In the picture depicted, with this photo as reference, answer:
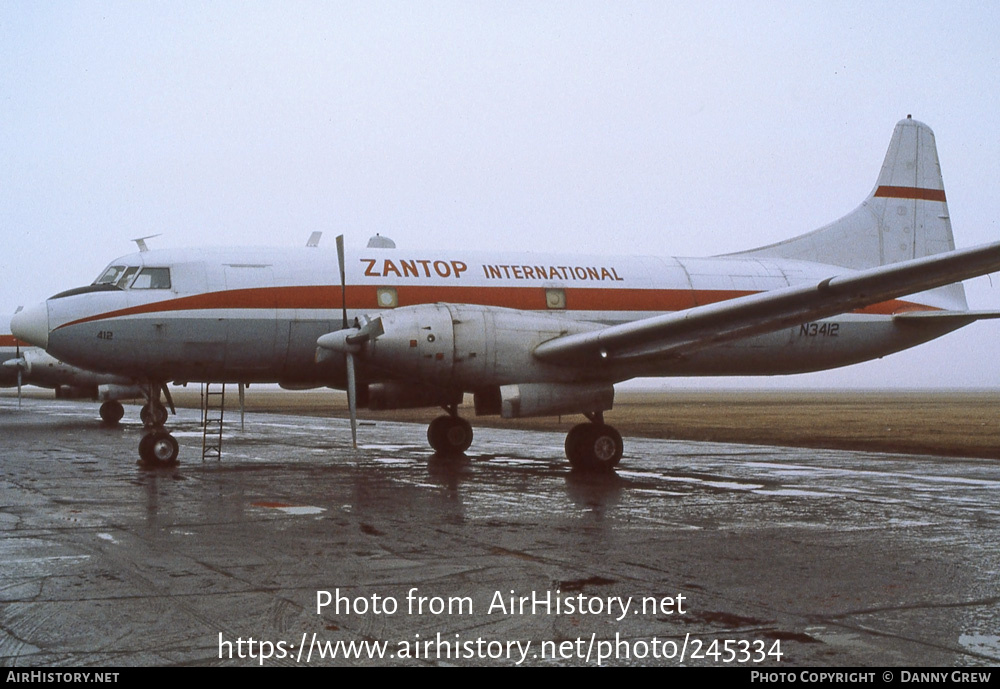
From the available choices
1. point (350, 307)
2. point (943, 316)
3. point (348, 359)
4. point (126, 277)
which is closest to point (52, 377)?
point (126, 277)

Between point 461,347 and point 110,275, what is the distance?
23.4 feet

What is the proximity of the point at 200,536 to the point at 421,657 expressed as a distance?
15.8 ft

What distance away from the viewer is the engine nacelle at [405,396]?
1843 cm

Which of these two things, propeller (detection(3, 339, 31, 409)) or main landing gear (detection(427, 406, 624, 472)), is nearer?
main landing gear (detection(427, 406, 624, 472))

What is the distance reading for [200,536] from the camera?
9.34 m

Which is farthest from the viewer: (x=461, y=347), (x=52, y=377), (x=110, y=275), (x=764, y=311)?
(x=52, y=377)

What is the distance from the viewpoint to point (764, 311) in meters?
14.1

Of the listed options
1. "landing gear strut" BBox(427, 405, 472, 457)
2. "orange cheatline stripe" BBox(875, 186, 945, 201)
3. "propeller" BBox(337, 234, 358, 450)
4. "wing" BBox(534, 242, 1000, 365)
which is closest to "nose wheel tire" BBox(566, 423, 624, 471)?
"wing" BBox(534, 242, 1000, 365)

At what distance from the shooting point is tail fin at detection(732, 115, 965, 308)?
21.6 m

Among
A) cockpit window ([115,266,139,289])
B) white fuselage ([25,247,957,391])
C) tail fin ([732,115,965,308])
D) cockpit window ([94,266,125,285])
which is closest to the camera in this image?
white fuselage ([25,247,957,391])

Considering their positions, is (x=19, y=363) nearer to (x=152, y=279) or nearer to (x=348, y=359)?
(x=152, y=279)

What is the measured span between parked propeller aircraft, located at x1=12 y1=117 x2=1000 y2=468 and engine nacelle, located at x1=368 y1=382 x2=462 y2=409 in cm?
3

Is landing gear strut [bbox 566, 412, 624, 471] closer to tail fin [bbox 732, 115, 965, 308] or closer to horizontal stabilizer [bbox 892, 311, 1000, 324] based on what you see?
tail fin [bbox 732, 115, 965, 308]
